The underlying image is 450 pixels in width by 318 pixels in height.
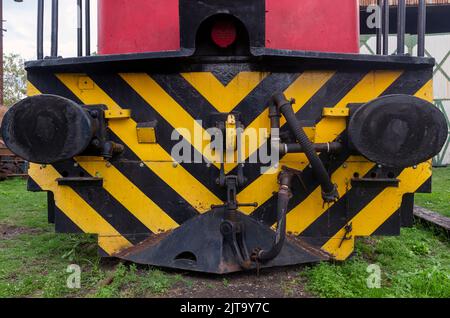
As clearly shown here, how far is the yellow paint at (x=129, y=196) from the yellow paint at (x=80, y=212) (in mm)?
150

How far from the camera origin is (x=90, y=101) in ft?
8.03

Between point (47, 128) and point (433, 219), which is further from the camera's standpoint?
point (433, 219)

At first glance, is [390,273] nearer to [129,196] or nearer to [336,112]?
[336,112]

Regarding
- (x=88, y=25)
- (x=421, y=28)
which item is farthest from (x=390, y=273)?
(x=88, y=25)

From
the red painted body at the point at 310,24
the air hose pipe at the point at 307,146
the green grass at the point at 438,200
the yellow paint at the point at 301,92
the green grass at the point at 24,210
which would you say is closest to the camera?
the air hose pipe at the point at 307,146

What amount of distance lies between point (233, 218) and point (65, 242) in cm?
152

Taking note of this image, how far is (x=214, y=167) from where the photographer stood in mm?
2334

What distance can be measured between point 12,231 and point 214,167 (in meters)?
2.21

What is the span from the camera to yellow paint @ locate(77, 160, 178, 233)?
2.39 meters

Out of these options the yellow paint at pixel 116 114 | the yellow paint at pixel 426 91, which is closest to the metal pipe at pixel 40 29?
the yellow paint at pixel 116 114

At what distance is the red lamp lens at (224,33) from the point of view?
2.16m

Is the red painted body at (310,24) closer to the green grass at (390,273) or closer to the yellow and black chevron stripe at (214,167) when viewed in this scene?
the yellow and black chevron stripe at (214,167)

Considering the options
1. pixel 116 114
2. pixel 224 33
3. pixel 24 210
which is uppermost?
pixel 224 33
